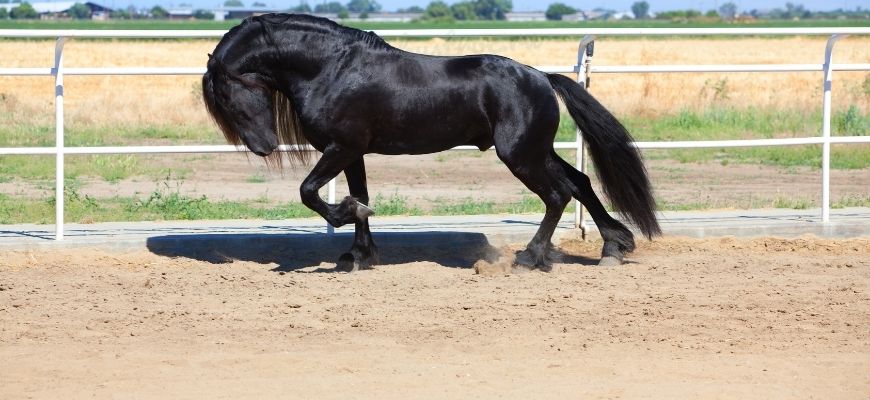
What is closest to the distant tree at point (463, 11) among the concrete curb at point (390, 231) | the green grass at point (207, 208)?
the green grass at point (207, 208)

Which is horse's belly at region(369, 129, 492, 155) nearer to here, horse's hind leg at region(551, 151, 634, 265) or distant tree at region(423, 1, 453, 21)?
horse's hind leg at region(551, 151, 634, 265)

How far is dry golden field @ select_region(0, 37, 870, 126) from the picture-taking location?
63.6 ft

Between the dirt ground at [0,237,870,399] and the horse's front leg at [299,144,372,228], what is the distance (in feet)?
1.23

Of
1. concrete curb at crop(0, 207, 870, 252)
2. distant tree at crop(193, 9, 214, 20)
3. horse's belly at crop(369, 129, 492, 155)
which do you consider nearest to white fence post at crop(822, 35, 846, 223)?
concrete curb at crop(0, 207, 870, 252)

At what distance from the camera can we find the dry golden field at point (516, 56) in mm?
19391

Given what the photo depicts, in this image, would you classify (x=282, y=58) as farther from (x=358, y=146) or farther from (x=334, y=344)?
(x=334, y=344)

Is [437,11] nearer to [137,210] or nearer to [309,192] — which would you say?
[137,210]

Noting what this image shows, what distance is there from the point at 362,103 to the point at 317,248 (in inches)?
53.9

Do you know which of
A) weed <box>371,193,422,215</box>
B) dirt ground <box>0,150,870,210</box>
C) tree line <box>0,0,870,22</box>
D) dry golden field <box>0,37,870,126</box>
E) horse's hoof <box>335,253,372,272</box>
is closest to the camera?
horse's hoof <box>335,253,372,272</box>

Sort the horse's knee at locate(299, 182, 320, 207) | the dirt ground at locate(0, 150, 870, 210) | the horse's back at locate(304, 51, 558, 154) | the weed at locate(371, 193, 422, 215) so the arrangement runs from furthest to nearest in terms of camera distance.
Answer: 1. the dirt ground at locate(0, 150, 870, 210)
2. the weed at locate(371, 193, 422, 215)
3. the horse's back at locate(304, 51, 558, 154)
4. the horse's knee at locate(299, 182, 320, 207)

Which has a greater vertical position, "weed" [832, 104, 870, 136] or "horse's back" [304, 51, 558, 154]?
"horse's back" [304, 51, 558, 154]

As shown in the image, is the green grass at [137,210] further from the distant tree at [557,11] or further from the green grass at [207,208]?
the distant tree at [557,11]

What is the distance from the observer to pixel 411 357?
5.31m

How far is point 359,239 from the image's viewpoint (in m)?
7.50
